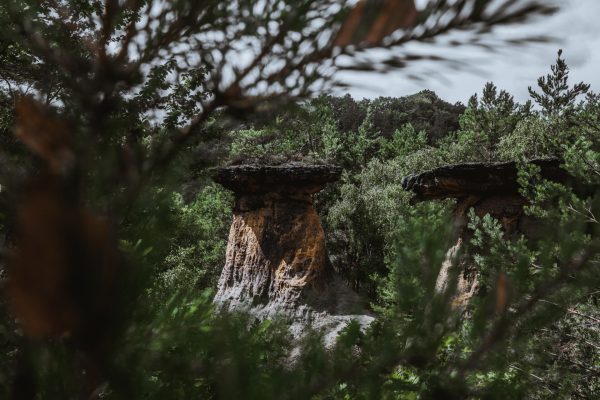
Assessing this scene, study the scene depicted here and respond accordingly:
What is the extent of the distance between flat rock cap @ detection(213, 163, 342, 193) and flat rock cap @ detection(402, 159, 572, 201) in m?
3.17

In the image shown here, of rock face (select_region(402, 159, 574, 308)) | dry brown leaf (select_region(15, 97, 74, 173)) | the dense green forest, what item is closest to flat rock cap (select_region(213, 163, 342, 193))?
rock face (select_region(402, 159, 574, 308))

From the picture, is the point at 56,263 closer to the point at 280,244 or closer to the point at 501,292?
the point at 501,292

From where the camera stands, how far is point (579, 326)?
15.4 feet

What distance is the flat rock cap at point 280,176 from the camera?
12.7 metres

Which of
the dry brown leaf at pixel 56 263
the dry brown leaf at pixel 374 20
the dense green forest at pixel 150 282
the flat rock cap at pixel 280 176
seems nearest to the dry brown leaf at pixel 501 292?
the dense green forest at pixel 150 282

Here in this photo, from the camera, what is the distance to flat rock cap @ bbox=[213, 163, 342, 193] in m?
12.7

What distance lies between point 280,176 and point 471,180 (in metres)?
5.61

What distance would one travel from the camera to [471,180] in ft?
32.7

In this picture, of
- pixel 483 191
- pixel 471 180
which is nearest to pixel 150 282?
pixel 471 180

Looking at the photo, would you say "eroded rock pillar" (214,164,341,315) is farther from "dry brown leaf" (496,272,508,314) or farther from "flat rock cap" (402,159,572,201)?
"dry brown leaf" (496,272,508,314)

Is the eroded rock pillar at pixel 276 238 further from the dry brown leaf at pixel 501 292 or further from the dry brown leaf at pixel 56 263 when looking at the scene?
the dry brown leaf at pixel 56 263

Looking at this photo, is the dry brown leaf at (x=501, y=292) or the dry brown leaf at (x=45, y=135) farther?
the dry brown leaf at (x=501, y=292)

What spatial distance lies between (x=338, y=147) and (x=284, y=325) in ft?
75.5

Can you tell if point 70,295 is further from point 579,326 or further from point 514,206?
point 514,206
